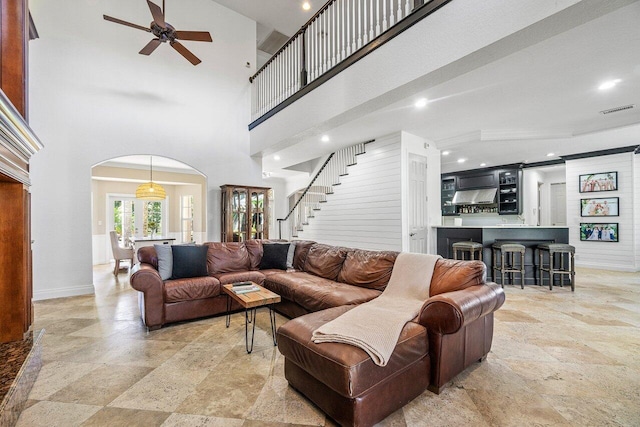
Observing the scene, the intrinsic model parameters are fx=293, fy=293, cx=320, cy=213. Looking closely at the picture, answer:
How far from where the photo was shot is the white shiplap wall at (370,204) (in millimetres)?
5566

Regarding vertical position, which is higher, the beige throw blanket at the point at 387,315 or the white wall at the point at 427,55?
the white wall at the point at 427,55

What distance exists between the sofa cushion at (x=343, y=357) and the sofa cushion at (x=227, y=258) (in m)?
2.37

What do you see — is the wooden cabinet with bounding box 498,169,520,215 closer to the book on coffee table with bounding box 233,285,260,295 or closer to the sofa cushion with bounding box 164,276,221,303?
the book on coffee table with bounding box 233,285,260,295

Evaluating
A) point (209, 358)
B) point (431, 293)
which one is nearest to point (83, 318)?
point (209, 358)

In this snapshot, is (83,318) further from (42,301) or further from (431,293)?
(431,293)

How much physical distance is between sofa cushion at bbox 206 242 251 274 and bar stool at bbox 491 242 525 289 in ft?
14.3

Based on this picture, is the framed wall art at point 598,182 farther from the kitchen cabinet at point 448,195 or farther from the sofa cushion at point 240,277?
the sofa cushion at point 240,277

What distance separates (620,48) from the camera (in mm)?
2840

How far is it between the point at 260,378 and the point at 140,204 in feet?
29.6

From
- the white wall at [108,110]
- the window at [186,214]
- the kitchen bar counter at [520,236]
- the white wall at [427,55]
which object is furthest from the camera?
the window at [186,214]

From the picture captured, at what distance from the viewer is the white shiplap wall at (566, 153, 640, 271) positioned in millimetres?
6625

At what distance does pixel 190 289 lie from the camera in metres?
3.39

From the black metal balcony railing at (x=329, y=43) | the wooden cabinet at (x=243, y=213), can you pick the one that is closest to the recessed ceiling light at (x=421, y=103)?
the black metal balcony railing at (x=329, y=43)

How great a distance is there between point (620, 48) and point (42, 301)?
304 inches
